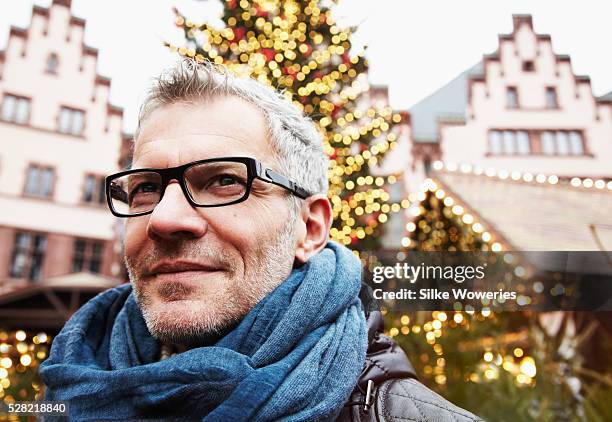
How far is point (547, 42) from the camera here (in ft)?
12.5

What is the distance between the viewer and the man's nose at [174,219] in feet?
2.79

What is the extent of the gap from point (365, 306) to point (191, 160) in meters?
0.53

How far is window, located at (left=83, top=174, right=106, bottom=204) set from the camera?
6762 millimetres

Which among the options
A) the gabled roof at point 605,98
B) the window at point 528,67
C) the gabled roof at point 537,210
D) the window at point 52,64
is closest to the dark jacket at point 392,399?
the gabled roof at point 537,210

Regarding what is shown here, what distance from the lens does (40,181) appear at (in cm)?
663

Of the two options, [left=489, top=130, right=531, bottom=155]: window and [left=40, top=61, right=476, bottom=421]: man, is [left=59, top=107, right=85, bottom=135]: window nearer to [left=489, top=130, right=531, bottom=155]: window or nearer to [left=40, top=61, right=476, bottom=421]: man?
[left=489, top=130, right=531, bottom=155]: window

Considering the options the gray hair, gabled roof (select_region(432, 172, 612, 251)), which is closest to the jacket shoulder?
the gray hair

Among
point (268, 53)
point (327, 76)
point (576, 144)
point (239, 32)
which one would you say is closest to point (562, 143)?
point (576, 144)

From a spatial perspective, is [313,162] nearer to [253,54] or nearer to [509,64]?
[253,54]

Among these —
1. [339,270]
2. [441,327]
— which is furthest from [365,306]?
[441,327]

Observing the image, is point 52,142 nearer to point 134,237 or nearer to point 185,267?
point 134,237

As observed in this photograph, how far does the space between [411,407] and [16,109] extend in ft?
22.9

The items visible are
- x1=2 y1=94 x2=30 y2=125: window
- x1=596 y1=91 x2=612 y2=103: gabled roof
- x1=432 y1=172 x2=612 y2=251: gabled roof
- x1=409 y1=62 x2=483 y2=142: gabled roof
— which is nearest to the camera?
x1=432 y1=172 x2=612 y2=251: gabled roof

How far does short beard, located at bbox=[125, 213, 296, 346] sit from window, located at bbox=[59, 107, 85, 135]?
A: 6.48 metres
